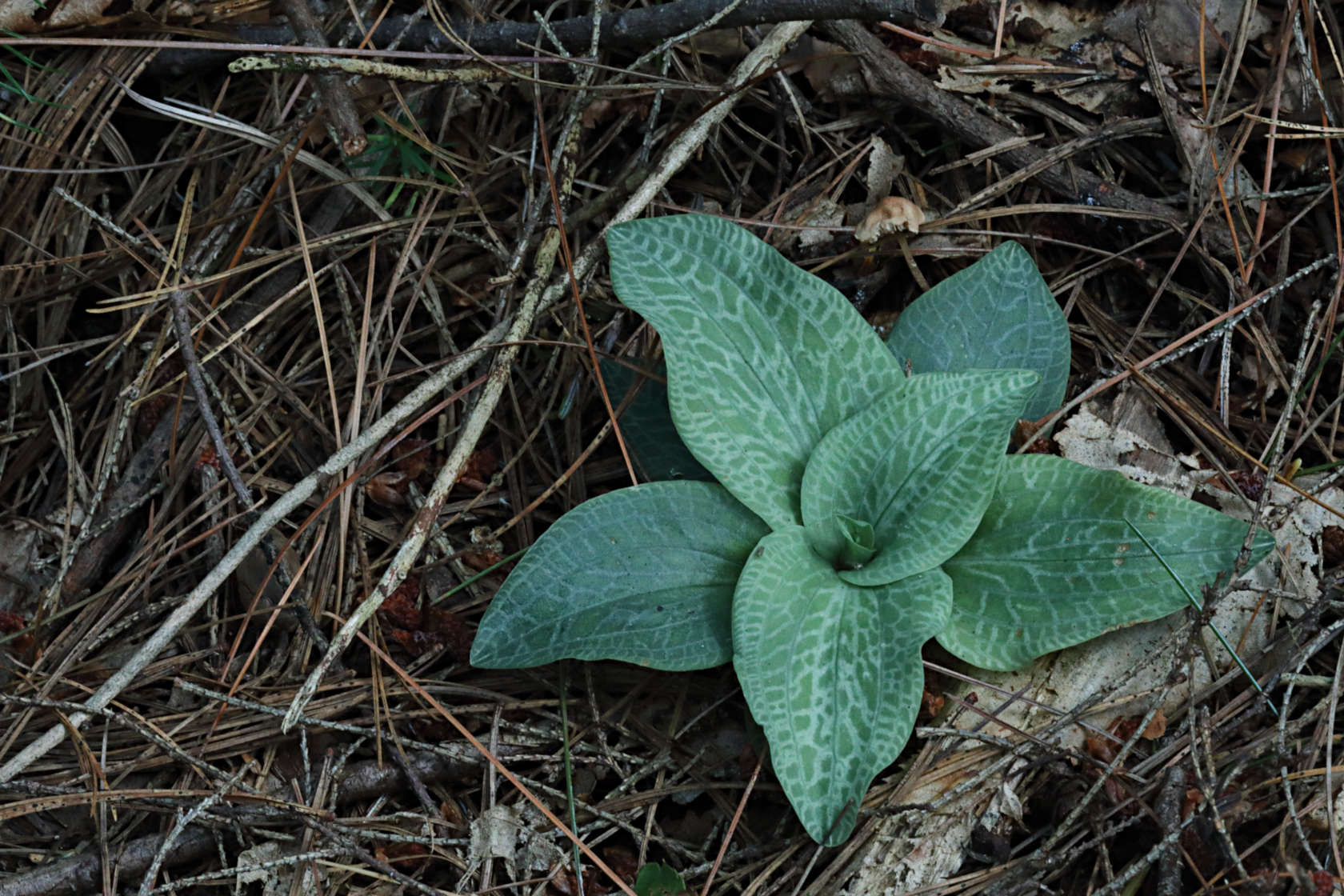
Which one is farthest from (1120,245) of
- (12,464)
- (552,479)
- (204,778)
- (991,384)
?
(12,464)

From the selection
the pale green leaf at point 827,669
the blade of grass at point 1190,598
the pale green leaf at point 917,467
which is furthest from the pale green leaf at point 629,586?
the blade of grass at point 1190,598

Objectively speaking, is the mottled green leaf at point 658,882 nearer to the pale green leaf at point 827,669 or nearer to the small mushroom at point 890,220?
the pale green leaf at point 827,669

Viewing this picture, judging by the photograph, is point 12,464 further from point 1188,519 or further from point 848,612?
point 1188,519

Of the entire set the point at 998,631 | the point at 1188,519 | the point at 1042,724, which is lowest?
the point at 1042,724

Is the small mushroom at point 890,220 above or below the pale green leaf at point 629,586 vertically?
above

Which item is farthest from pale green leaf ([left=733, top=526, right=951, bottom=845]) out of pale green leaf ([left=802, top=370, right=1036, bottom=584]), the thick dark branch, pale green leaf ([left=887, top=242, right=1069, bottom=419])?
the thick dark branch

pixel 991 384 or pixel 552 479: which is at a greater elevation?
pixel 991 384

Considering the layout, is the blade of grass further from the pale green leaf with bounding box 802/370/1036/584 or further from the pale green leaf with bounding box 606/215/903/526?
the pale green leaf with bounding box 606/215/903/526
